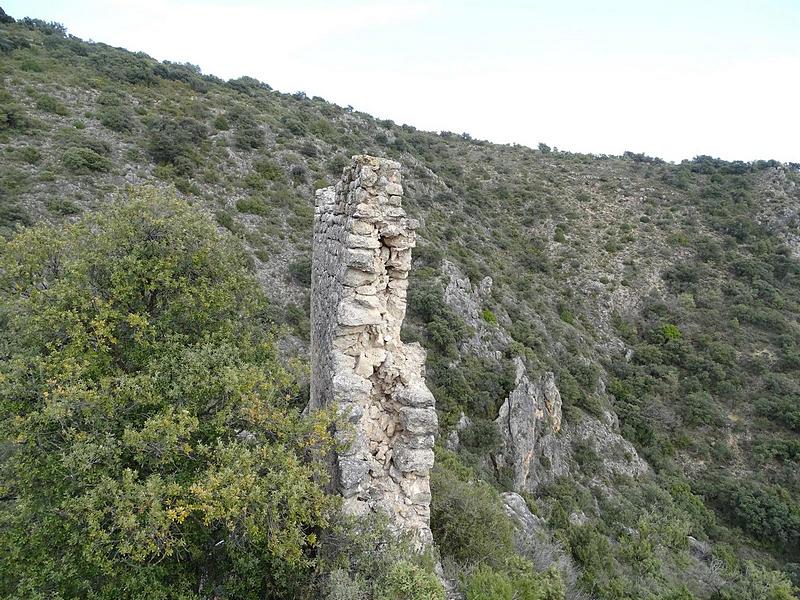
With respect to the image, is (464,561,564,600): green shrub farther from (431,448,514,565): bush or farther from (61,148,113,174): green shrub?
(61,148,113,174): green shrub

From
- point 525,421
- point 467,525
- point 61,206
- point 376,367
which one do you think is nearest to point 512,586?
point 467,525

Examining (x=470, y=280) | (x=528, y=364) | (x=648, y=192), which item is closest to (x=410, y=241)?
(x=528, y=364)

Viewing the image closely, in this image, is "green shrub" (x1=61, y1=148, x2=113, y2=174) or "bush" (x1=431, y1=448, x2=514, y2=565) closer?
"bush" (x1=431, y1=448, x2=514, y2=565)

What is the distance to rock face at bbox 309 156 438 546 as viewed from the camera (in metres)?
6.23

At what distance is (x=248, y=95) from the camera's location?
40.3 meters

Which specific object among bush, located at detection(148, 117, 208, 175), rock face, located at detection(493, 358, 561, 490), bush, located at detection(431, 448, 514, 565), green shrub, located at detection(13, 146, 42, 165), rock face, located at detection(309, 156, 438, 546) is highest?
bush, located at detection(148, 117, 208, 175)

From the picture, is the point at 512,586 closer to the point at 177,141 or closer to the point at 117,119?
the point at 177,141

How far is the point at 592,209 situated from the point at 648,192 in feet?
23.9

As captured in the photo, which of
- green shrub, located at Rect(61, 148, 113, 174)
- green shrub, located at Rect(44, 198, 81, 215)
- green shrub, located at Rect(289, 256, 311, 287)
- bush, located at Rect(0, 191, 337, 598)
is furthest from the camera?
green shrub, located at Rect(289, 256, 311, 287)

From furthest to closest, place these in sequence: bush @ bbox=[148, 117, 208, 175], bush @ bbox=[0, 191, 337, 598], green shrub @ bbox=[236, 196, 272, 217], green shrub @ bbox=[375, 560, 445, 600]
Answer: bush @ bbox=[148, 117, 208, 175] < green shrub @ bbox=[236, 196, 272, 217] < bush @ bbox=[0, 191, 337, 598] < green shrub @ bbox=[375, 560, 445, 600]

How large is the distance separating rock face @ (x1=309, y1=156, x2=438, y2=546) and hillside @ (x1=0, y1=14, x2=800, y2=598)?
2918mm

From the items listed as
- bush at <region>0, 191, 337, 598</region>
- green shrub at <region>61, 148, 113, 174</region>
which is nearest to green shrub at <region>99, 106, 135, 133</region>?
green shrub at <region>61, 148, 113, 174</region>

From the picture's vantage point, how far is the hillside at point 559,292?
19.1 metres

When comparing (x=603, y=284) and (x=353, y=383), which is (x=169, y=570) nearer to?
(x=353, y=383)
